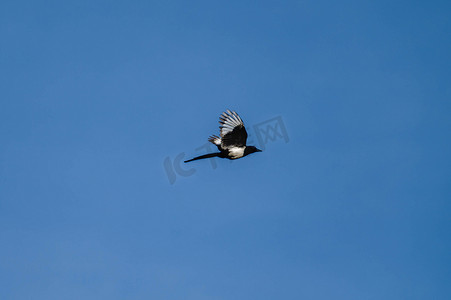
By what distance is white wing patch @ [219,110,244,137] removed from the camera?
37.2m

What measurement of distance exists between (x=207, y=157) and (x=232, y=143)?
4.22 ft

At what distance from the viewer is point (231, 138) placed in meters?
37.4

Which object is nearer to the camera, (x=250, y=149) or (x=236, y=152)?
(x=236, y=152)

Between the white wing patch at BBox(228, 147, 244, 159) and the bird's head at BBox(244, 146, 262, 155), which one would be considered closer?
the white wing patch at BBox(228, 147, 244, 159)

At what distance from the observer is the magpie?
37250mm

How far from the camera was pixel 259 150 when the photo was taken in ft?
127

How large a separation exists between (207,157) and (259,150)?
255 centimetres

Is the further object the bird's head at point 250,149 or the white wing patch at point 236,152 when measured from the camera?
the bird's head at point 250,149

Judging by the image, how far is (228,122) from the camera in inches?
1468

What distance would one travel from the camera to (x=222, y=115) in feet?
122

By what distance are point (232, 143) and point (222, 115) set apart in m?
1.33

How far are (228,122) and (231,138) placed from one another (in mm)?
724

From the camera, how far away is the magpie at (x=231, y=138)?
37.2 meters
